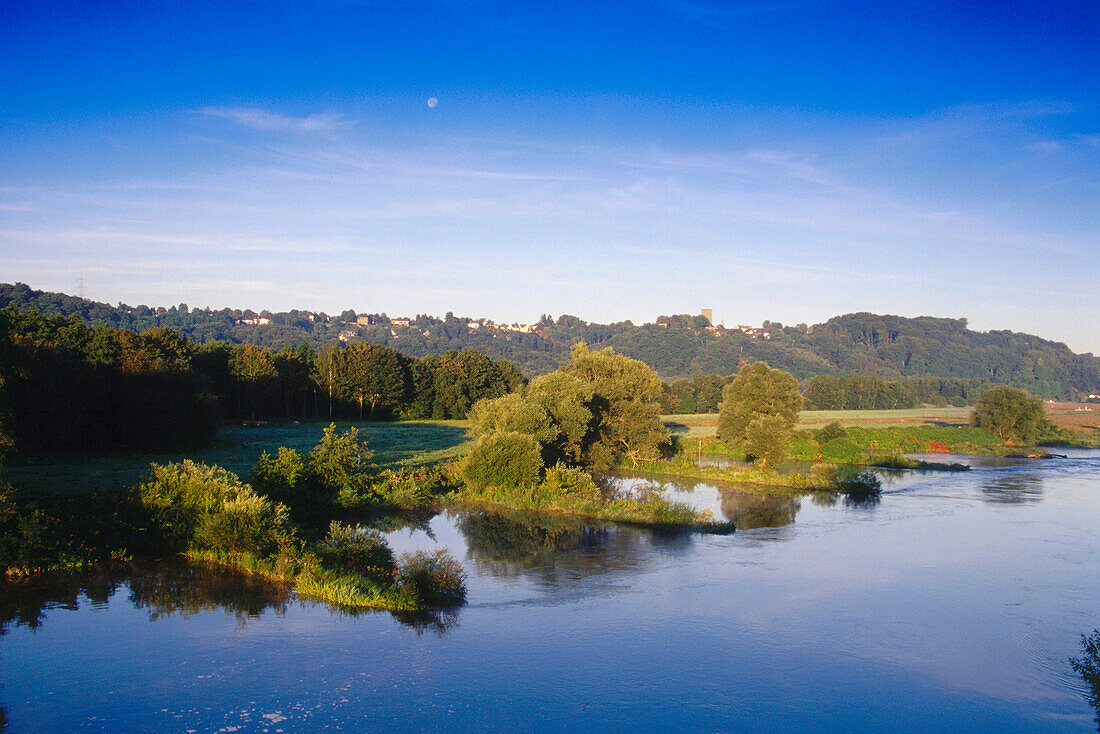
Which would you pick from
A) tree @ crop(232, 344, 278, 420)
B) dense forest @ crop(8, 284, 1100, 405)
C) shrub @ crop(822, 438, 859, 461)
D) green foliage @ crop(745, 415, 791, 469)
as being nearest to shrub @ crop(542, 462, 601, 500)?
green foliage @ crop(745, 415, 791, 469)

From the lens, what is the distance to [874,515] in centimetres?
3309

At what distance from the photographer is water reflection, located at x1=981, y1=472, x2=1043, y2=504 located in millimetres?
37500

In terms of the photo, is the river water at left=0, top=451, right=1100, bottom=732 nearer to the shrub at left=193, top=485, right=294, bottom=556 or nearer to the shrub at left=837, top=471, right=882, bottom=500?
the shrub at left=193, top=485, right=294, bottom=556

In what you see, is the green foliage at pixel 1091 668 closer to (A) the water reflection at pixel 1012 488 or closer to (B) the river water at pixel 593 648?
(B) the river water at pixel 593 648

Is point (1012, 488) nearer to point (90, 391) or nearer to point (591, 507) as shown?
point (591, 507)

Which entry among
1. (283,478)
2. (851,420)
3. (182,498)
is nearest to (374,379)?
(283,478)

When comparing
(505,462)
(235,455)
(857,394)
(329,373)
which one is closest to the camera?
(505,462)

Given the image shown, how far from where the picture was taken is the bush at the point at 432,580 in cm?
1783

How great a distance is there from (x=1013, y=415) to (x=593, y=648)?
64.3 metres

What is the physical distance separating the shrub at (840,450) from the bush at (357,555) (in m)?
41.3

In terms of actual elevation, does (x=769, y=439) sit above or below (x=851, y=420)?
above

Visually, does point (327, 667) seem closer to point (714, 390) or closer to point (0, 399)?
point (0, 399)

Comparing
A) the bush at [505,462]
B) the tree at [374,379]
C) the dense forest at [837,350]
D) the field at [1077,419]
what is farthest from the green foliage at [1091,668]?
the dense forest at [837,350]

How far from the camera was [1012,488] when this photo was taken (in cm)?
4125
